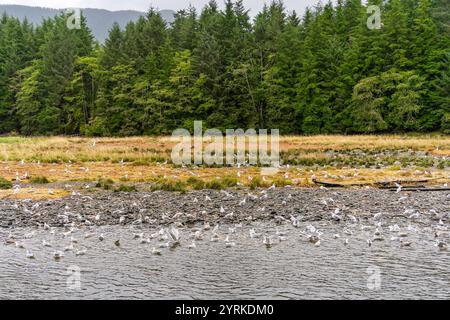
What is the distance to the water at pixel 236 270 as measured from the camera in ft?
31.6

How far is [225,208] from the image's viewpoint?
58.1ft

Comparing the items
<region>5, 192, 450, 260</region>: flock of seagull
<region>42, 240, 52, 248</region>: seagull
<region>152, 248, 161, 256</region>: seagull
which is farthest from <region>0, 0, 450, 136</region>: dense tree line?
<region>42, 240, 52, 248</region>: seagull

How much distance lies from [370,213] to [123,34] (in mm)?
62546

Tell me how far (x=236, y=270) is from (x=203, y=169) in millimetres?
19192

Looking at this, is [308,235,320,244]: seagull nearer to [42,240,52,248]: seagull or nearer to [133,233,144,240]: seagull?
[133,233,144,240]: seagull

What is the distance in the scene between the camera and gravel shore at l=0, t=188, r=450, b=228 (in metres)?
15.9

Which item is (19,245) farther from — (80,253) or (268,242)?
→ (268,242)

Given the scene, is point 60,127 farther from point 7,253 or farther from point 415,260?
point 415,260

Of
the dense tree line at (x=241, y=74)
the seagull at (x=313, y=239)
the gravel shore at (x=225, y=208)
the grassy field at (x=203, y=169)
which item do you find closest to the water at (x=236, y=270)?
the seagull at (x=313, y=239)

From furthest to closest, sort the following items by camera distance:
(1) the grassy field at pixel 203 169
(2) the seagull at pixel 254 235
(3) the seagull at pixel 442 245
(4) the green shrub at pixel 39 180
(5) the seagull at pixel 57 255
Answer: (4) the green shrub at pixel 39 180, (1) the grassy field at pixel 203 169, (2) the seagull at pixel 254 235, (3) the seagull at pixel 442 245, (5) the seagull at pixel 57 255

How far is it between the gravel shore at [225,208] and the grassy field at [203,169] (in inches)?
90.5

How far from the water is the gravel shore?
2.22 meters

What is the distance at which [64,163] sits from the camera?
109ft

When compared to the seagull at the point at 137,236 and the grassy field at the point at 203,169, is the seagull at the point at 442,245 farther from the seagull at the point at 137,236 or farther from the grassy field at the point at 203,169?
the grassy field at the point at 203,169
